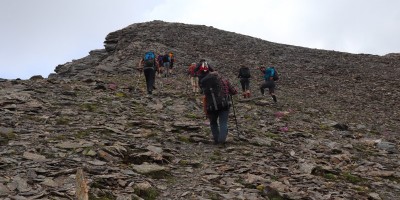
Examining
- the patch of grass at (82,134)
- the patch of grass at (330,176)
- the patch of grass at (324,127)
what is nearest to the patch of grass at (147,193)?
the patch of grass at (82,134)

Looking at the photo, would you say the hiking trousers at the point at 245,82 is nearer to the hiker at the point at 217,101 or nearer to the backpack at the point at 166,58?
the backpack at the point at 166,58

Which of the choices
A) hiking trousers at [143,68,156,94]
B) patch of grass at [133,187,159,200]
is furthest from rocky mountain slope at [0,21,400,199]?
hiking trousers at [143,68,156,94]

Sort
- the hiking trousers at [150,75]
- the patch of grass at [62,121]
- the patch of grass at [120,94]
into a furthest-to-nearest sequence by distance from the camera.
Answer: the hiking trousers at [150,75]
the patch of grass at [120,94]
the patch of grass at [62,121]

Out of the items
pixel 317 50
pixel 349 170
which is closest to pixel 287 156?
pixel 349 170

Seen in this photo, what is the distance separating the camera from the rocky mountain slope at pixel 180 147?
9.92 meters

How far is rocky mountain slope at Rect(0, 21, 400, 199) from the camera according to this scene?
992 centimetres

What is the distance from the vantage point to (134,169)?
Answer: 1107 centimetres

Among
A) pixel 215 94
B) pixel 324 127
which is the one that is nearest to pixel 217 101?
pixel 215 94

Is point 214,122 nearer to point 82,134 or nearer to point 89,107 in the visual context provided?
point 82,134

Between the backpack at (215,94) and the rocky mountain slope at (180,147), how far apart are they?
54.7 inches

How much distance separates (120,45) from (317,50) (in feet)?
93.5

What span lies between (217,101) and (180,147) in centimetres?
209

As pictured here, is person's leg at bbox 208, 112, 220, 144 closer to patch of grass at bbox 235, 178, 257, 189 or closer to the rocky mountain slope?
the rocky mountain slope

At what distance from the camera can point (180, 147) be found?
46.6 ft
